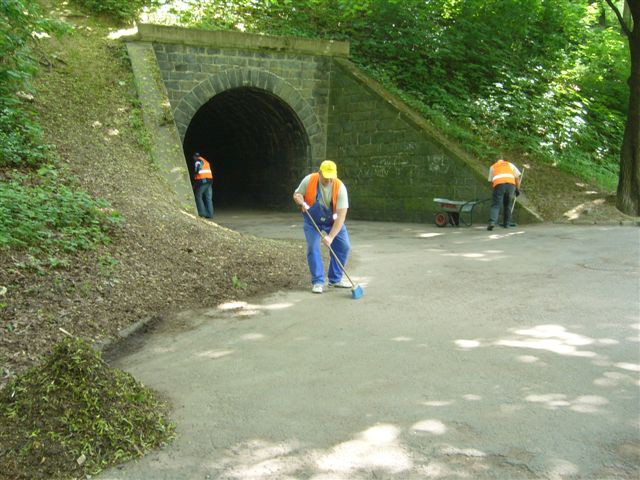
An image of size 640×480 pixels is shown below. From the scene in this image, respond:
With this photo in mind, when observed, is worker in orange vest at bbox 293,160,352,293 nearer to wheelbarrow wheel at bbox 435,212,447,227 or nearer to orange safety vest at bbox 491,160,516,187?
orange safety vest at bbox 491,160,516,187

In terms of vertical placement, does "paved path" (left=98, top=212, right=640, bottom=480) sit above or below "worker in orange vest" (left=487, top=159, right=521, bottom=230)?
below

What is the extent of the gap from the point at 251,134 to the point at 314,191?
15.7 meters

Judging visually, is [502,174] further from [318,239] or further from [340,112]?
[318,239]

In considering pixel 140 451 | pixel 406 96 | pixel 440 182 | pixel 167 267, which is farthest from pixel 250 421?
pixel 406 96

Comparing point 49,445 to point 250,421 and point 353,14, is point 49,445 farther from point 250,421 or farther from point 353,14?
point 353,14

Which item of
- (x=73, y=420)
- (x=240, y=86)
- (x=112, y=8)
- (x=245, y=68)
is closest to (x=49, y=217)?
(x=73, y=420)

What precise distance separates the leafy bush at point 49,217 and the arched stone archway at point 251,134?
9355 millimetres

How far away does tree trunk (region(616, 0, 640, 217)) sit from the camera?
1449 centimetres

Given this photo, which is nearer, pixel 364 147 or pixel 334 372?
pixel 334 372

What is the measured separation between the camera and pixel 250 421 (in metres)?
4.00

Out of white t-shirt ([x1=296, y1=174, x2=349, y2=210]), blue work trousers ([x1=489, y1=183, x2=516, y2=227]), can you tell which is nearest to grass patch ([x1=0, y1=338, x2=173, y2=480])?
white t-shirt ([x1=296, y1=174, x2=349, y2=210])

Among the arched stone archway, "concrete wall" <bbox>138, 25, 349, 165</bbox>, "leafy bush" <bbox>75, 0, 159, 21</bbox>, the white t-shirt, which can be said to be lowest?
the white t-shirt

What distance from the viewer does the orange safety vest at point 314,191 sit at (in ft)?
25.9

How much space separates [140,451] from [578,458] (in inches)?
95.5
